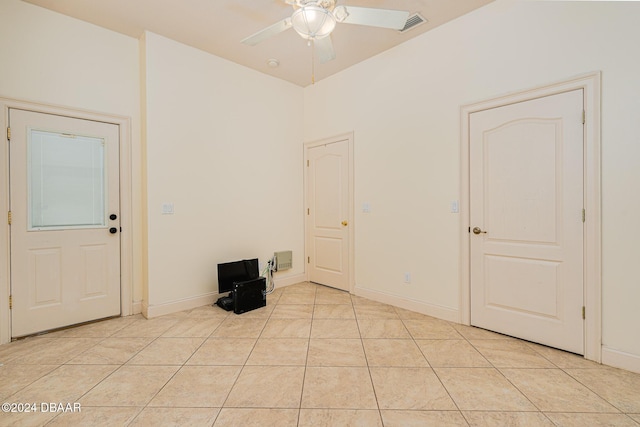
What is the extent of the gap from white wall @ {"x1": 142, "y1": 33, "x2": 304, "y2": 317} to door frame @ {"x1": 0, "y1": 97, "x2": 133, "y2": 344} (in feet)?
1.01

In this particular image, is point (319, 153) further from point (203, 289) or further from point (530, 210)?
point (530, 210)

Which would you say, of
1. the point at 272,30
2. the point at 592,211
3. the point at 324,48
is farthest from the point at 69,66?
the point at 592,211

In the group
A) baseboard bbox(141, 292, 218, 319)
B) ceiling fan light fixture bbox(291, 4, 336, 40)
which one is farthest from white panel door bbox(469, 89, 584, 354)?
baseboard bbox(141, 292, 218, 319)

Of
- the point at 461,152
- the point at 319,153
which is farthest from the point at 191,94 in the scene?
the point at 461,152

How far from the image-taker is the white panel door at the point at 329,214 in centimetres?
396

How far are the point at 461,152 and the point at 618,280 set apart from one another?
1560mm

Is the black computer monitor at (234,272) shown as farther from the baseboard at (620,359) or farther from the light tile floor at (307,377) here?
the baseboard at (620,359)

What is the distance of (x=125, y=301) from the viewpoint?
3137 millimetres

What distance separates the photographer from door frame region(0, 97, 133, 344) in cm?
249

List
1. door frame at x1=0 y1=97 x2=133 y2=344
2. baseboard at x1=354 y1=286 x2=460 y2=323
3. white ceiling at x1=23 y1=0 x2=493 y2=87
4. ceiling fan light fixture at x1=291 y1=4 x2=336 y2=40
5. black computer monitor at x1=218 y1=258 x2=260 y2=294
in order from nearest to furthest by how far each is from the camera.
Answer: ceiling fan light fixture at x1=291 y1=4 x2=336 y2=40, door frame at x1=0 y1=97 x2=133 y2=344, white ceiling at x1=23 y1=0 x2=493 y2=87, baseboard at x1=354 y1=286 x2=460 y2=323, black computer monitor at x1=218 y1=258 x2=260 y2=294

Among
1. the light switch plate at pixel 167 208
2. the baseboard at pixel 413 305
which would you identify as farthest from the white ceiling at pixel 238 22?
the baseboard at pixel 413 305

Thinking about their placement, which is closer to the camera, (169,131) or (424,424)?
(424,424)

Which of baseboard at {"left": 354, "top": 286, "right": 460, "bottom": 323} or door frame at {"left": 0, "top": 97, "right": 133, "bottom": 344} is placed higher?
door frame at {"left": 0, "top": 97, "right": 133, "bottom": 344}

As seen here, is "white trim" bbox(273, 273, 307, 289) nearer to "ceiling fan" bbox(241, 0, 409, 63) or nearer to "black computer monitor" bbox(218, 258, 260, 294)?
"black computer monitor" bbox(218, 258, 260, 294)
